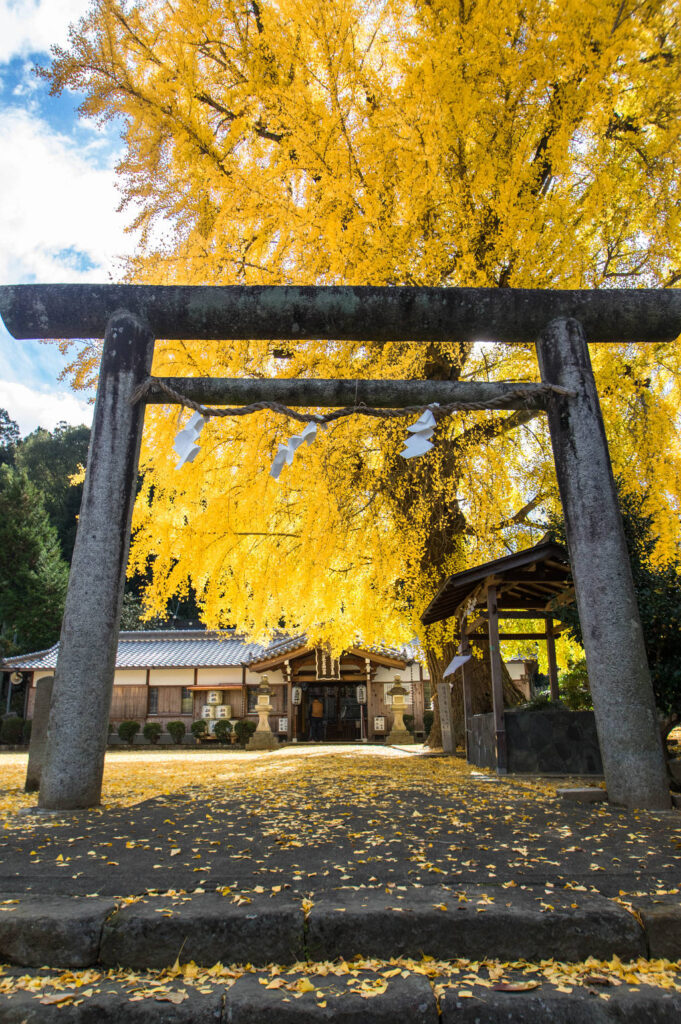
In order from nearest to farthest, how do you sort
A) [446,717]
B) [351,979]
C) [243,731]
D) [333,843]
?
[351,979], [333,843], [446,717], [243,731]

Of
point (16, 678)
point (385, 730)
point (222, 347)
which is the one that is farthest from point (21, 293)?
point (16, 678)

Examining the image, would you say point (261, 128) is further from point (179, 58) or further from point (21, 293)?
point (21, 293)

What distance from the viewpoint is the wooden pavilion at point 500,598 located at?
25.2 ft

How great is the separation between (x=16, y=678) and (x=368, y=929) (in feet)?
91.9

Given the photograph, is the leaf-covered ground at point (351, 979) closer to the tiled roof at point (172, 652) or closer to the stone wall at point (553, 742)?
the stone wall at point (553, 742)

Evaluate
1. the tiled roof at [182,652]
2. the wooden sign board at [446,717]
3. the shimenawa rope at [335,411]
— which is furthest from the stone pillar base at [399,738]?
the shimenawa rope at [335,411]

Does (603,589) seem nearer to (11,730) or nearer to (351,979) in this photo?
(351,979)

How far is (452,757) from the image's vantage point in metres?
10.9

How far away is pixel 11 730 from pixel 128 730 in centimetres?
398

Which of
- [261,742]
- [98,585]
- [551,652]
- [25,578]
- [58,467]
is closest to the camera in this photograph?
[98,585]

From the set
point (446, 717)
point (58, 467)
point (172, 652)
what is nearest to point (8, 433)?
point (58, 467)

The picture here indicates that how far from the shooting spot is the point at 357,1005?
1852 millimetres

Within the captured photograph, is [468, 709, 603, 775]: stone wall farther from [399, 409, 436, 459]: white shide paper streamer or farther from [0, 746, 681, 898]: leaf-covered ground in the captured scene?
[399, 409, 436, 459]: white shide paper streamer

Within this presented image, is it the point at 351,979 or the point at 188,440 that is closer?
the point at 351,979
